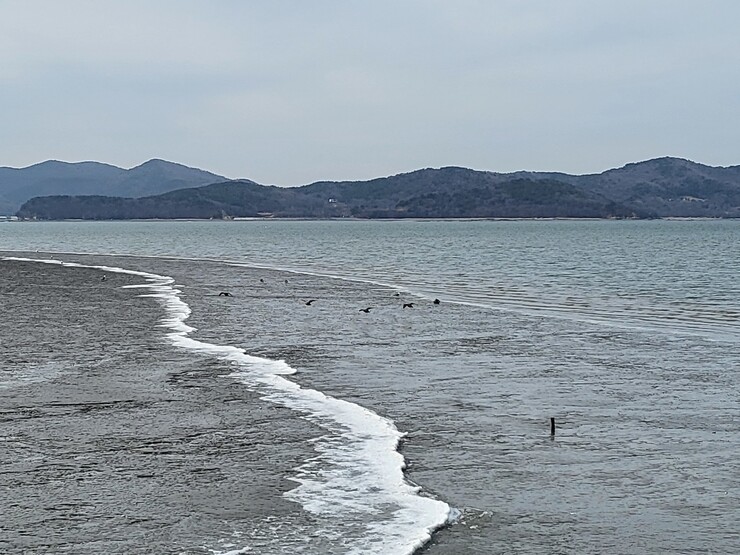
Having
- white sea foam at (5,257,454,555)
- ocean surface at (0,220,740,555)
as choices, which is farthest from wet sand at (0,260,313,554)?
white sea foam at (5,257,454,555)

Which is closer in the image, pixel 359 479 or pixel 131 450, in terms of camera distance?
pixel 359 479

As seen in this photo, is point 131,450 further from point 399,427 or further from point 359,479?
point 399,427

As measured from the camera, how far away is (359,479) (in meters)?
10.5

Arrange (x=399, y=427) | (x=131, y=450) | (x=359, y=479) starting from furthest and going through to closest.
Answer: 1. (x=399, y=427)
2. (x=131, y=450)
3. (x=359, y=479)


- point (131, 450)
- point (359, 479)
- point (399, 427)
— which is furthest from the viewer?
point (399, 427)

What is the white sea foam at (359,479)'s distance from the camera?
28.9 ft

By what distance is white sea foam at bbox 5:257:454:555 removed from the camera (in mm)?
8797

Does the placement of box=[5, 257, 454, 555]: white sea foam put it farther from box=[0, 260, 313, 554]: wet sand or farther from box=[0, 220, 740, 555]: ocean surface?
box=[0, 260, 313, 554]: wet sand

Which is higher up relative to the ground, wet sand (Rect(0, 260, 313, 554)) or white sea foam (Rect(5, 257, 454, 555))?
wet sand (Rect(0, 260, 313, 554))

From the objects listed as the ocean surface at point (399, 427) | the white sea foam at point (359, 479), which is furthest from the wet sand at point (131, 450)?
the white sea foam at point (359, 479)

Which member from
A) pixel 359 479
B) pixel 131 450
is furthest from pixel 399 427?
pixel 131 450

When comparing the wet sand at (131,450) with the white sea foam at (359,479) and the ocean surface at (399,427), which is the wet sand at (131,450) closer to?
the ocean surface at (399,427)

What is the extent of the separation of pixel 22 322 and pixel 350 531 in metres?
18.0

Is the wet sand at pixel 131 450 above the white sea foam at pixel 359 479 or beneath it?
above
